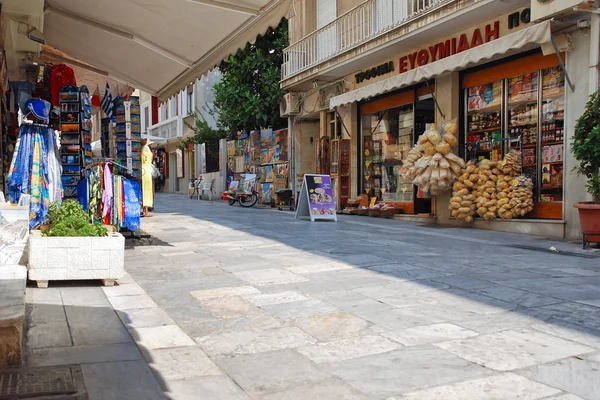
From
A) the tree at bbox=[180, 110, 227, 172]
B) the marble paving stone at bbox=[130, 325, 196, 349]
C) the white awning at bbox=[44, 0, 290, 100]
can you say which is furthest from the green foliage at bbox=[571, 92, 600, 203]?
the tree at bbox=[180, 110, 227, 172]

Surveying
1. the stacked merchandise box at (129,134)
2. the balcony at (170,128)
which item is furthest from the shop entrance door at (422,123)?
the balcony at (170,128)

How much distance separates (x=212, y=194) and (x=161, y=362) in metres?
24.0

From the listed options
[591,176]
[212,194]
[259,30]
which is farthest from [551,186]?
[212,194]

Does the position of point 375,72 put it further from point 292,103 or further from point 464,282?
point 464,282

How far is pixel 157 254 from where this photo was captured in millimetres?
7609

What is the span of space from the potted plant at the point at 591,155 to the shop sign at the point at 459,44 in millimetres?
2741

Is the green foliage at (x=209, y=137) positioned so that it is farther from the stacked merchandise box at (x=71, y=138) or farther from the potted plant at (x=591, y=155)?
the potted plant at (x=591, y=155)

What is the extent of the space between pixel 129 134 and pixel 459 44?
7.04m

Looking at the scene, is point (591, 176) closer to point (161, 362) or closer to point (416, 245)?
point (416, 245)

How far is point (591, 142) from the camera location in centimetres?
779

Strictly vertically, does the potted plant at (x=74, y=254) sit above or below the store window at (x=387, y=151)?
below

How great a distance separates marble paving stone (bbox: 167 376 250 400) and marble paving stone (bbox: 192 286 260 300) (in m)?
2.00

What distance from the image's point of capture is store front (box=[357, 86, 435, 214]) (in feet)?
45.7

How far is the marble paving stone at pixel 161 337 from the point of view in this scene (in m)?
3.69
